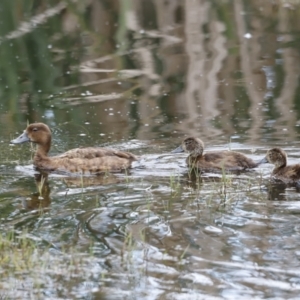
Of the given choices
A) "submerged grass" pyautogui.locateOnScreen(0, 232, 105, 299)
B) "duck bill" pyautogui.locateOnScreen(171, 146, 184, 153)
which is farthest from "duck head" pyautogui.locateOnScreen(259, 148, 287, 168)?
"submerged grass" pyautogui.locateOnScreen(0, 232, 105, 299)

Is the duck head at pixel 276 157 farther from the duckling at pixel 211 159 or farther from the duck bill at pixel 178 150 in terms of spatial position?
the duck bill at pixel 178 150

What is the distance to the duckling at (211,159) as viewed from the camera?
7.88m

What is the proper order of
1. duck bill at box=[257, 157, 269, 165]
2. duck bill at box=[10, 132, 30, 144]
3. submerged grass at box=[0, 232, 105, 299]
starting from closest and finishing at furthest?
submerged grass at box=[0, 232, 105, 299] → duck bill at box=[257, 157, 269, 165] → duck bill at box=[10, 132, 30, 144]

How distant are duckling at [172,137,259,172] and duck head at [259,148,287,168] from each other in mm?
189

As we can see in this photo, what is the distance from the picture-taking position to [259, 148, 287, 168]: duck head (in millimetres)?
7662

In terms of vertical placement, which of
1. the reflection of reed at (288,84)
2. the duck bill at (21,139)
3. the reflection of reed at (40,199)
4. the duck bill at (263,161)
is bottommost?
the reflection of reed at (40,199)

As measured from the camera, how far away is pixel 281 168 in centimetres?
759

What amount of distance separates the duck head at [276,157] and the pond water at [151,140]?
0.16m

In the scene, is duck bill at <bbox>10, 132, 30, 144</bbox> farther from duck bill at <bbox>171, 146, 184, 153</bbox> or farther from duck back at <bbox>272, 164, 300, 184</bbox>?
duck back at <bbox>272, 164, 300, 184</bbox>

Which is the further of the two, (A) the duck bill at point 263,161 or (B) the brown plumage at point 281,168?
(A) the duck bill at point 263,161

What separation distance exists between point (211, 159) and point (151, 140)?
42.1 inches

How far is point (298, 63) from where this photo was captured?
41.1 feet

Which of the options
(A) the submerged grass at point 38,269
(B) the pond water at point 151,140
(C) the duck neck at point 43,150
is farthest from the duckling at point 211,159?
(A) the submerged grass at point 38,269

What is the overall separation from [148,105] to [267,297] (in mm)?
6037
